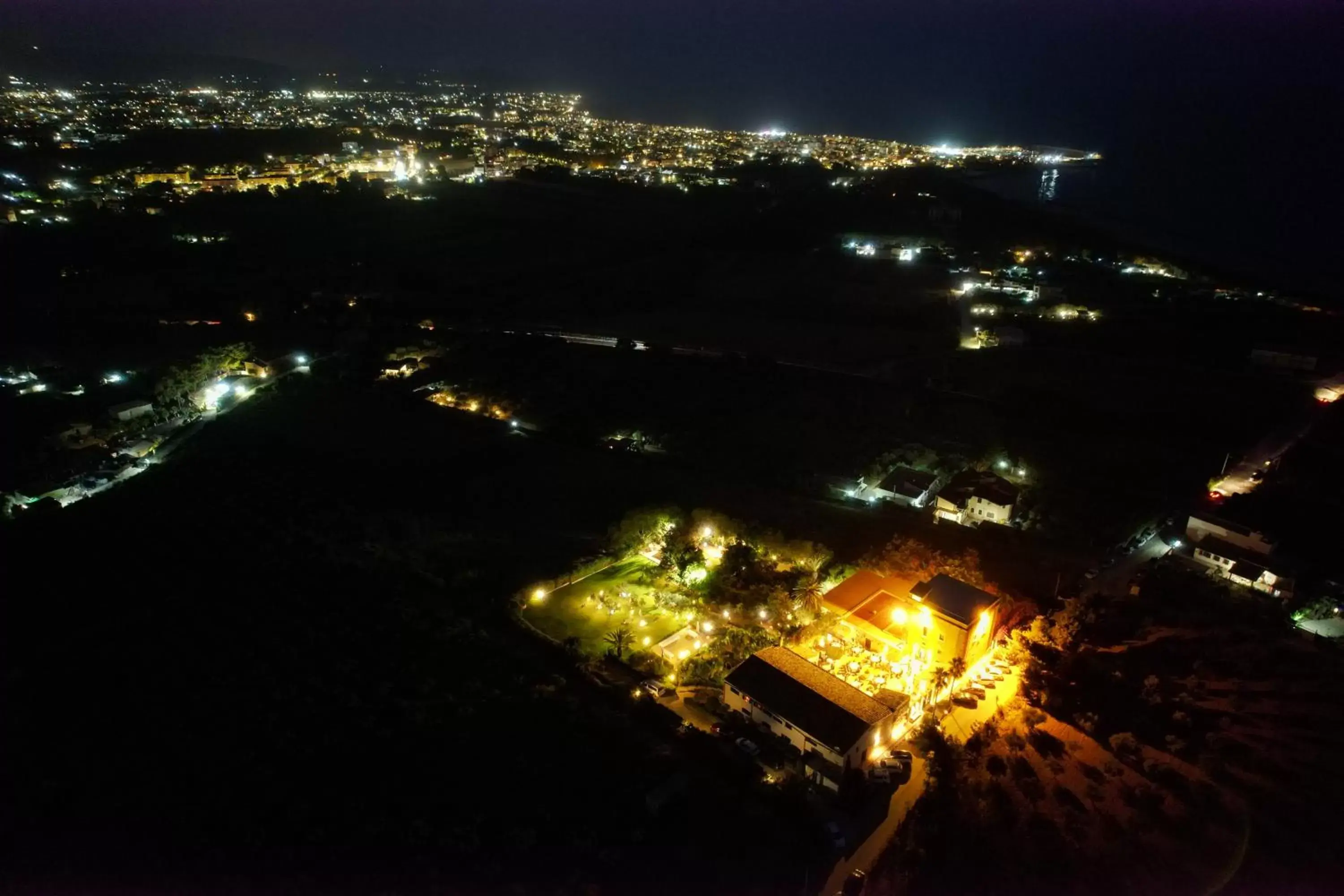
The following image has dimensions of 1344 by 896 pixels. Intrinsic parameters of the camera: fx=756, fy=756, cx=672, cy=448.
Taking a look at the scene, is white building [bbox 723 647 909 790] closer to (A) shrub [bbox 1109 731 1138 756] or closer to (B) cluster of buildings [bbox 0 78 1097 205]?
(A) shrub [bbox 1109 731 1138 756]

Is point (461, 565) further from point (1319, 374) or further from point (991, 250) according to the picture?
point (991, 250)

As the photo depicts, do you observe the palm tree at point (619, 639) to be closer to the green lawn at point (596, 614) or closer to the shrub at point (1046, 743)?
the green lawn at point (596, 614)

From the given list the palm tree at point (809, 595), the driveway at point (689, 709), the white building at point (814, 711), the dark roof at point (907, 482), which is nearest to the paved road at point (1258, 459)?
the dark roof at point (907, 482)

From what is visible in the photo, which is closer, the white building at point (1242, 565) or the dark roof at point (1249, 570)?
the white building at point (1242, 565)

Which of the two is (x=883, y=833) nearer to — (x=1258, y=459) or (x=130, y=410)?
(x=1258, y=459)

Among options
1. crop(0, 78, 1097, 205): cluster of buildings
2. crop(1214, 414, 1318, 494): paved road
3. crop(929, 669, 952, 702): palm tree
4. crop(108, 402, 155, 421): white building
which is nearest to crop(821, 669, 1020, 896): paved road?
crop(929, 669, 952, 702): palm tree

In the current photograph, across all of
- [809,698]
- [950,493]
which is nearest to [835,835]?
[809,698]

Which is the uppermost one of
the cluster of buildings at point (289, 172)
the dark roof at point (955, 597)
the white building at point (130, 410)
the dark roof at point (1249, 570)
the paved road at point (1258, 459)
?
the cluster of buildings at point (289, 172)
